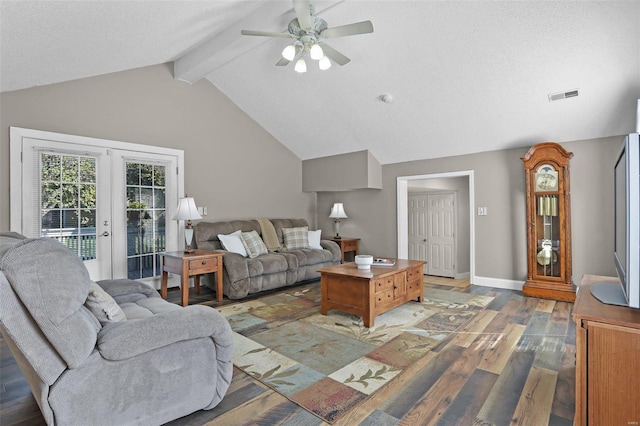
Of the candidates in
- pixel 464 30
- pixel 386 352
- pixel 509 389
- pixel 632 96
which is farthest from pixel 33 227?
pixel 632 96

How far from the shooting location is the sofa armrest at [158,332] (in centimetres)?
158

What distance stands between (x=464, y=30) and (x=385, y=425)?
11.4 ft

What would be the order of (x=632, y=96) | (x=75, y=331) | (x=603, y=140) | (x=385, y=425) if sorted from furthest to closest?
(x=603, y=140) → (x=632, y=96) → (x=385, y=425) → (x=75, y=331)

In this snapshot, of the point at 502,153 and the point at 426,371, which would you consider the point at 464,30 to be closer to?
the point at 502,153

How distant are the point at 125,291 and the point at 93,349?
1.18 m

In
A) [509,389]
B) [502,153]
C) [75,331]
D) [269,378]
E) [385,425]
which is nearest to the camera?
[75,331]

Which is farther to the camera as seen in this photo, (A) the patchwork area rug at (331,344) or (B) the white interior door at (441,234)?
(B) the white interior door at (441,234)

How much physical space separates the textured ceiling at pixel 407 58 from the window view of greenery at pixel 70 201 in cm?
91

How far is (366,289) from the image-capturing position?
324 centimetres

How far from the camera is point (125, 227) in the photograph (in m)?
4.48

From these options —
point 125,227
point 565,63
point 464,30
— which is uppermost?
point 464,30

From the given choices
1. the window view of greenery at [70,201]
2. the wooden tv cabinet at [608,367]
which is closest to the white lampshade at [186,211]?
the window view of greenery at [70,201]

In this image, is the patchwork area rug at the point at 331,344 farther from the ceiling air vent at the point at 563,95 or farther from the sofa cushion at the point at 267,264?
the ceiling air vent at the point at 563,95

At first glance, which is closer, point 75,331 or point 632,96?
point 75,331
